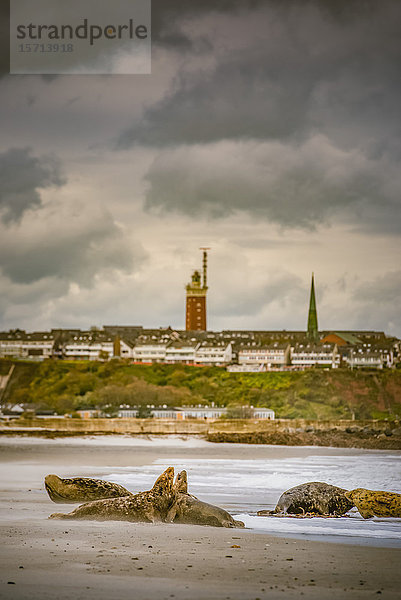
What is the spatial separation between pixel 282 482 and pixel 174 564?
43.3ft

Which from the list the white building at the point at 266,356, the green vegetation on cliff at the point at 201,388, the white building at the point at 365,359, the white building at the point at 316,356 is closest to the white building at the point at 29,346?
the green vegetation on cliff at the point at 201,388

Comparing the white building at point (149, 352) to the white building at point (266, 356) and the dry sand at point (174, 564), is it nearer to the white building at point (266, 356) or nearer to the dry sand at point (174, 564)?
the white building at point (266, 356)

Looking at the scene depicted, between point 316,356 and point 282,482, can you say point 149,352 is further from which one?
point 282,482

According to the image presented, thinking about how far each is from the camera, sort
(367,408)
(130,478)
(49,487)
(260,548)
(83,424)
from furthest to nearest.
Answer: (367,408) → (83,424) → (130,478) → (49,487) → (260,548)

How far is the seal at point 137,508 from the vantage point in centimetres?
1475

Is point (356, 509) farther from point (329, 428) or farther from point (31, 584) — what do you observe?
point (329, 428)

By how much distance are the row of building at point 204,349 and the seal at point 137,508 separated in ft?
287

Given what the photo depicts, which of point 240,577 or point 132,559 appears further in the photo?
point 132,559

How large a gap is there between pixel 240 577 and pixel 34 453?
28.6m

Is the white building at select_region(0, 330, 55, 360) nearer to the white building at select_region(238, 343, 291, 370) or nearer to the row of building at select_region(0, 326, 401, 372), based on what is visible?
the row of building at select_region(0, 326, 401, 372)

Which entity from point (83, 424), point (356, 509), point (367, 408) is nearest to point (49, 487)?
point (356, 509)

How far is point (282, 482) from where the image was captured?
23.4 m

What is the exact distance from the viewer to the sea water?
1423cm

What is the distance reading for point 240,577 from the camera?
9.94 m
